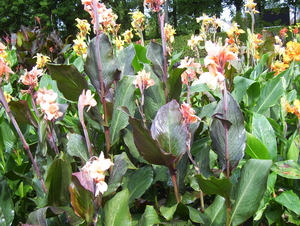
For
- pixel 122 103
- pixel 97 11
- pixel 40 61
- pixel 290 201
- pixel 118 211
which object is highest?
pixel 97 11

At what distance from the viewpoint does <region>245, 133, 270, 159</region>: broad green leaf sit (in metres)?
1.12

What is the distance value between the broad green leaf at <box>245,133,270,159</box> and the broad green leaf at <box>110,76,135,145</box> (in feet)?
1.54

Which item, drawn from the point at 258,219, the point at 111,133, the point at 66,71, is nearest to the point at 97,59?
the point at 66,71

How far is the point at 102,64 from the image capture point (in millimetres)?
1229

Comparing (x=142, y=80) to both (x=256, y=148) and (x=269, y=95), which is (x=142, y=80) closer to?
(x=256, y=148)

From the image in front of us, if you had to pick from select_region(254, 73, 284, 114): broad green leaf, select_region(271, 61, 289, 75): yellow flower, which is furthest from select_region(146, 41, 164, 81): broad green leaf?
select_region(271, 61, 289, 75): yellow flower

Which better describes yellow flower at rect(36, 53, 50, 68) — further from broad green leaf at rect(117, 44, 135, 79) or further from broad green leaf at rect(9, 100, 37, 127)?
broad green leaf at rect(9, 100, 37, 127)

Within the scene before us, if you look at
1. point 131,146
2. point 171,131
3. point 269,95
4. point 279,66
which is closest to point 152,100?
point 131,146

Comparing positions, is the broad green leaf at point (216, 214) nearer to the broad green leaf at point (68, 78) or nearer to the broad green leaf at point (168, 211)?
the broad green leaf at point (168, 211)

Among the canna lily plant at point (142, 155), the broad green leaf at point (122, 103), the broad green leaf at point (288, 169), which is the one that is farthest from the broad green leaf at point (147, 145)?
the broad green leaf at point (288, 169)

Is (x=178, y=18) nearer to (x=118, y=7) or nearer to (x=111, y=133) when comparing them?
(x=118, y=7)

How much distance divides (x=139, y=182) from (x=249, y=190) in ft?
1.33

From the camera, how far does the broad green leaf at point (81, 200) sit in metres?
0.88

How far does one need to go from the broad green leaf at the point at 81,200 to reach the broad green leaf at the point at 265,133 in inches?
28.9
